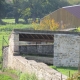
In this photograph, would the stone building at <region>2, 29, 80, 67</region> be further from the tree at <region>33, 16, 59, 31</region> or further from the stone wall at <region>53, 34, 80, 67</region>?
the tree at <region>33, 16, 59, 31</region>

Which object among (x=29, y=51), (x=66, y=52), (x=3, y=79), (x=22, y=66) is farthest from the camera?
(x=29, y=51)

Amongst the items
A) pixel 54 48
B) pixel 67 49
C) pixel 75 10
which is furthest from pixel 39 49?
pixel 75 10

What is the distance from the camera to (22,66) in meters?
25.7

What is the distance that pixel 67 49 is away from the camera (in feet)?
93.4

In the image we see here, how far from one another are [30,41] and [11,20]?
69104 millimetres

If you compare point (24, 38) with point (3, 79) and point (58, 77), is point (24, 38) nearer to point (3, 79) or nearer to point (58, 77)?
point (3, 79)

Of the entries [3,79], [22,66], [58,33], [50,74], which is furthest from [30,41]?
[50,74]

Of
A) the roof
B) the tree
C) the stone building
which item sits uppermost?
the roof

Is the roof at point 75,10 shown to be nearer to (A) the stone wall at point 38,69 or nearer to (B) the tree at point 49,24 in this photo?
(B) the tree at point 49,24

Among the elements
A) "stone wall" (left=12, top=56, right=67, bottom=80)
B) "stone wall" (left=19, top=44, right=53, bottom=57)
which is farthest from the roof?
"stone wall" (left=12, top=56, right=67, bottom=80)

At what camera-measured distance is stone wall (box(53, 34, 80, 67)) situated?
2825 centimetres

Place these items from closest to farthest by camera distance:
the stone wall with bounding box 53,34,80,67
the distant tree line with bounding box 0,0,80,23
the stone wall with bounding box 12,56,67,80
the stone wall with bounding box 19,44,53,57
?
the stone wall with bounding box 12,56,67,80 → the stone wall with bounding box 53,34,80,67 → the stone wall with bounding box 19,44,53,57 → the distant tree line with bounding box 0,0,80,23

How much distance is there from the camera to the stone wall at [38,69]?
19694 mm

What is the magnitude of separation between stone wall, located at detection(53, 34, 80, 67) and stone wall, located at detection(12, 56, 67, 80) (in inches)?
102
